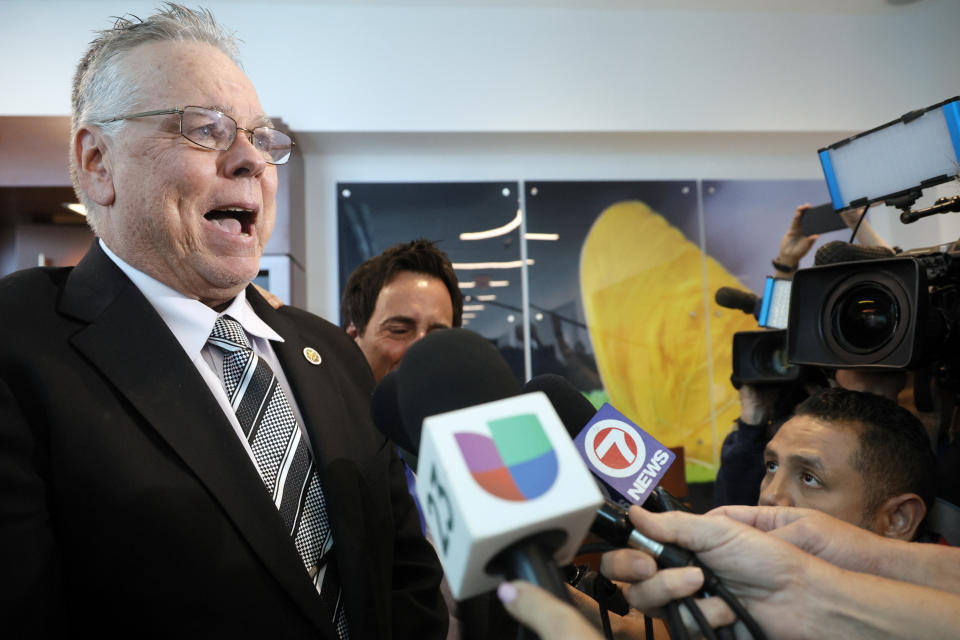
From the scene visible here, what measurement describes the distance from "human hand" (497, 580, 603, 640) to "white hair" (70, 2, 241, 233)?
2.66 ft

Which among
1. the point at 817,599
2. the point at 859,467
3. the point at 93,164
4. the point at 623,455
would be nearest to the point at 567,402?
the point at 623,455

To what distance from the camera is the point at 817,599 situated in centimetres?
69

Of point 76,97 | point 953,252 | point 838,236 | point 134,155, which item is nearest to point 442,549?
point 134,155

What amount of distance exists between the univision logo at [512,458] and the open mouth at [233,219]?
62cm

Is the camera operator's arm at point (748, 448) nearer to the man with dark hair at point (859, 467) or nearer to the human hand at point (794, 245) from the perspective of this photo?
the man with dark hair at point (859, 467)

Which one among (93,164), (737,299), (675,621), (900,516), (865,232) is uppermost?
(865,232)

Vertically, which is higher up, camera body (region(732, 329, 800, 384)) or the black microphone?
the black microphone

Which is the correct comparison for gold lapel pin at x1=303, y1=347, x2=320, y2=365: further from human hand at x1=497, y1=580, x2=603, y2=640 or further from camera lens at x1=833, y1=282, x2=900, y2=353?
camera lens at x1=833, y1=282, x2=900, y2=353

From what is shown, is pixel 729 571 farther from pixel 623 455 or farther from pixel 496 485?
pixel 496 485

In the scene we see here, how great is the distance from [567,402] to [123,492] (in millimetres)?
509

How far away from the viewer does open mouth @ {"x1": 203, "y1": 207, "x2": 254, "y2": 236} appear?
0.95m

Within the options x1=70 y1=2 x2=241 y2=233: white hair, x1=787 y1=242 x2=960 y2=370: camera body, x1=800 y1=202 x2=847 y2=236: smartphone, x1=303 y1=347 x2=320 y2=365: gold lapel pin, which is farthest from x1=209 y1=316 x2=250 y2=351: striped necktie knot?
x1=800 y1=202 x2=847 y2=236: smartphone

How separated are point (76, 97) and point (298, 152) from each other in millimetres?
2504

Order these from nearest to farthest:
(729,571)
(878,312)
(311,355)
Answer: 1. (729,571)
2. (311,355)
3. (878,312)
